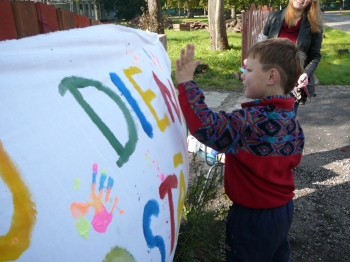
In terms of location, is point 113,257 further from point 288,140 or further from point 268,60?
point 268,60

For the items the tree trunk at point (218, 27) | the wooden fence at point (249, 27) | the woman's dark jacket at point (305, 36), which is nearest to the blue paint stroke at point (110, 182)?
the woman's dark jacket at point (305, 36)

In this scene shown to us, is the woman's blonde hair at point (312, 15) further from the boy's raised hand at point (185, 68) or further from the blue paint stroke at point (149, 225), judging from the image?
the blue paint stroke at point (149, 225)

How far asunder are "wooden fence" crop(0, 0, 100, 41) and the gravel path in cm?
220

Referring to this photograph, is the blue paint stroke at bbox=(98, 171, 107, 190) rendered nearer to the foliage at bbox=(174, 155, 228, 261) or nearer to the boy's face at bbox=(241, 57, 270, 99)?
the boy's face at bbox=(241, 57, 270, 99)

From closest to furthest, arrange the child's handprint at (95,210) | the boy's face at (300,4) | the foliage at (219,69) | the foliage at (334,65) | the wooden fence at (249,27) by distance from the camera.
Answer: the child's handprint at (95,210) → the boy's face at (300,4) → the foliage at (219,69) → the foliage at (334,65) → the wooden fence at (249,27)

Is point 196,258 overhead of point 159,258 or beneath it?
beneath

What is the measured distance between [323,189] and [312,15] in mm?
1590

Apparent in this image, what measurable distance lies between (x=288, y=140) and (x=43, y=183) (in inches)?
41.8

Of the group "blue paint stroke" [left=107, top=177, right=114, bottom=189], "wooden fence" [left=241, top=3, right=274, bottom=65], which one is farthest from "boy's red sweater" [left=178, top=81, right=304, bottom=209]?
"wooden fence" [left=241, top=3, right=274, bottom=65]

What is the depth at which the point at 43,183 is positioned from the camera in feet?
3.11

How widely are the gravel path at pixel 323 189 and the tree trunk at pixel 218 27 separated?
653 centimetres

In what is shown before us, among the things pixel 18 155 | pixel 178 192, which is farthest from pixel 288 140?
pixel 18 155

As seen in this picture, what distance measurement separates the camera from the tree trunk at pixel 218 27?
12117 mm

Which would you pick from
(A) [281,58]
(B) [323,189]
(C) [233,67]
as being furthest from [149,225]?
(C) [233,67]
